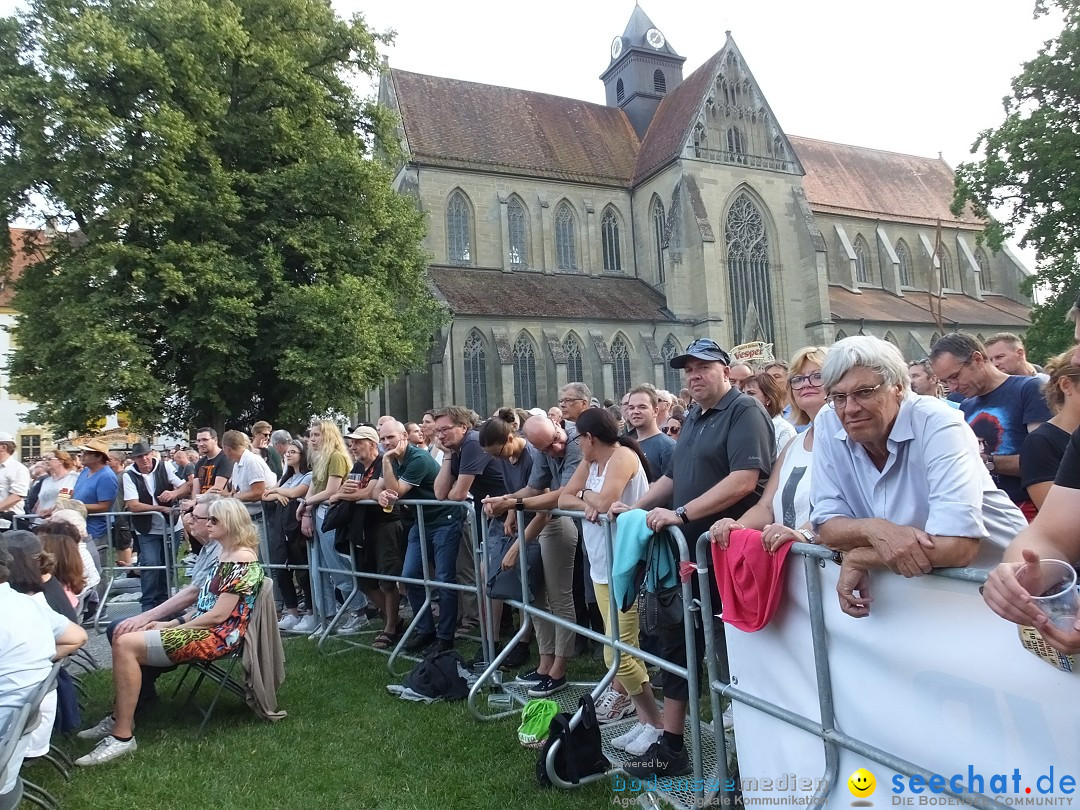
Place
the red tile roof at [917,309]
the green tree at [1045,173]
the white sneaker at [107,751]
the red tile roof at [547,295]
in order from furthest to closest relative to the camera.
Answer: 1. the red tile roof at [917,309]
2. the red tile roof at [547,295]
3. the green tree at [1045,173]
4. the white sneaker at [107,751]

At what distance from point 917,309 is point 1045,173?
755 inches

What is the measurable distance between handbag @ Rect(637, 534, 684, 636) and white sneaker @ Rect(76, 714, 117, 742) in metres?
3.99

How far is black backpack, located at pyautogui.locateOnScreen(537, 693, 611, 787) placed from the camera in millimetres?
4324

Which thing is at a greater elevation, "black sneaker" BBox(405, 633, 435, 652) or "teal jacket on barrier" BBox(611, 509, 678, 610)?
"teal jacket on barrier" BBox(611, 509, 678, 610)

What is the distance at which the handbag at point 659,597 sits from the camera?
155 inches

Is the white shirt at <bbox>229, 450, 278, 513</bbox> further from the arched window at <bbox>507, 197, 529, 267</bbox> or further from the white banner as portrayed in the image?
the arched window at <bbox>507, 197, 529, 267</bbox>

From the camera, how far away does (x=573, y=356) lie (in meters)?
32.6

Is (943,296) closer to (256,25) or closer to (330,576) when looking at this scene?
(256,25)

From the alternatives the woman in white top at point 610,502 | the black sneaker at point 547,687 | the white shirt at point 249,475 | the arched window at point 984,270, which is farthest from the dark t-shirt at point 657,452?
the arched window at point 984,270

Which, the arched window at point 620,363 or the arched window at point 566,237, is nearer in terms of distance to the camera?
the arched window at point 620,363

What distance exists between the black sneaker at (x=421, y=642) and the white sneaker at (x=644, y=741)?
9.99 feet

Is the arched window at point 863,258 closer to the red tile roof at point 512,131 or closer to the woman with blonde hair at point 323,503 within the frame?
the red tile roof at point 512,131

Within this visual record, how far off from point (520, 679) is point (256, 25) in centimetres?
2127

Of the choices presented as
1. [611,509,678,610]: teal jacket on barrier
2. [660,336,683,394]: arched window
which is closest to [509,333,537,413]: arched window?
[660,336,683,394]: arched window
